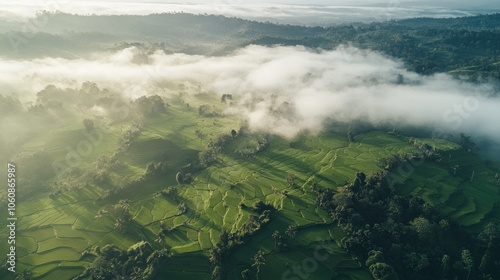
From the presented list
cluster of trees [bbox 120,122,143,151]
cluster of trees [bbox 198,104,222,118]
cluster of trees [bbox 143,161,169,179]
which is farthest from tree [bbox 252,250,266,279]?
cluster of trees [bbox 198,104,222,118]

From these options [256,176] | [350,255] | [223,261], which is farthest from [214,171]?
[350,255]

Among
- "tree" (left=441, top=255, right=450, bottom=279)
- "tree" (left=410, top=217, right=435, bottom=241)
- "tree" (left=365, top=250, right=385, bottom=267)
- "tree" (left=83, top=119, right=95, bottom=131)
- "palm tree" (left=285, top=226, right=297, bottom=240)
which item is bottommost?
"tree" (left=441, top=255, right=450, bottom=279)

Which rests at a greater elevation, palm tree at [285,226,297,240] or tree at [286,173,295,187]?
tree at [286,173,295,187]

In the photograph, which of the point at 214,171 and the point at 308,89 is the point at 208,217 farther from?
the point at 308,89

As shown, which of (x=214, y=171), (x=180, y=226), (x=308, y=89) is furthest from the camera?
(x=308, y=89)

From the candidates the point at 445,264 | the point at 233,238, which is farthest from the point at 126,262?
the point at 445,264

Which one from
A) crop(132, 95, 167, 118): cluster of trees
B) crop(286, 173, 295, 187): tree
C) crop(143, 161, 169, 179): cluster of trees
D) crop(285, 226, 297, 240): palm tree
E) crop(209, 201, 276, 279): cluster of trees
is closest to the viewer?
crop(209, 201, 276, 279): cluster of trees

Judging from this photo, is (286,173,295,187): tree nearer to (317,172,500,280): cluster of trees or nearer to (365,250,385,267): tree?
(317,172,500,280): cluster of trees

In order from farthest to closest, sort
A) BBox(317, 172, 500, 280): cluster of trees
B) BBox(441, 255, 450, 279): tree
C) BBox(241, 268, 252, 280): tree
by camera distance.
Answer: BBox(317, 172, 500, 280): cluster of trees → BBox(441, 255, 450, 279): tree → BBox(241, 268, 252, 280): tree
